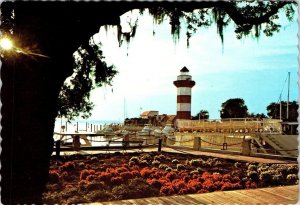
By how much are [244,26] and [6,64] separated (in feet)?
13.4

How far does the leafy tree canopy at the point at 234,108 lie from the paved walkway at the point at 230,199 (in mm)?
57173

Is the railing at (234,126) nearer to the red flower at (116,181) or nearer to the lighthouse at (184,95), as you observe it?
the lighthouse at (184,95)

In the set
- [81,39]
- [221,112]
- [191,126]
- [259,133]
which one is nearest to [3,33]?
[81,39]

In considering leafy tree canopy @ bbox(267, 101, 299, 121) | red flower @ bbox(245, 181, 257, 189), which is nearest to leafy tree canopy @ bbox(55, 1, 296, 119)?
red flower @ bbox(245, 181, 257, 189)

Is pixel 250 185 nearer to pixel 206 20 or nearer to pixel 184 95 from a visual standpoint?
pixel 206 20

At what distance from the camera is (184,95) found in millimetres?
39000

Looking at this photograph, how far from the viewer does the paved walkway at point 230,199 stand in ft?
19.5

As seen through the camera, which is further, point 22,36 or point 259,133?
point 259,133

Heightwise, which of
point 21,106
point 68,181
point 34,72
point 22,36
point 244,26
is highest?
point 244,26

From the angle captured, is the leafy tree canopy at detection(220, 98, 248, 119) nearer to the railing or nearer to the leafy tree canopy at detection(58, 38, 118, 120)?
the railing

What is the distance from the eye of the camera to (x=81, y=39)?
515 centimetres

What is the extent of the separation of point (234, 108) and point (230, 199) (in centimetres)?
6006

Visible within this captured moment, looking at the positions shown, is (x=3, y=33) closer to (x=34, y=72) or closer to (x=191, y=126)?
(x=34, y=72)

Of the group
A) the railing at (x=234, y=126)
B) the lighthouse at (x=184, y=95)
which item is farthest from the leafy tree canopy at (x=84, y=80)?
the lighthouse at (x=184, y=95)
